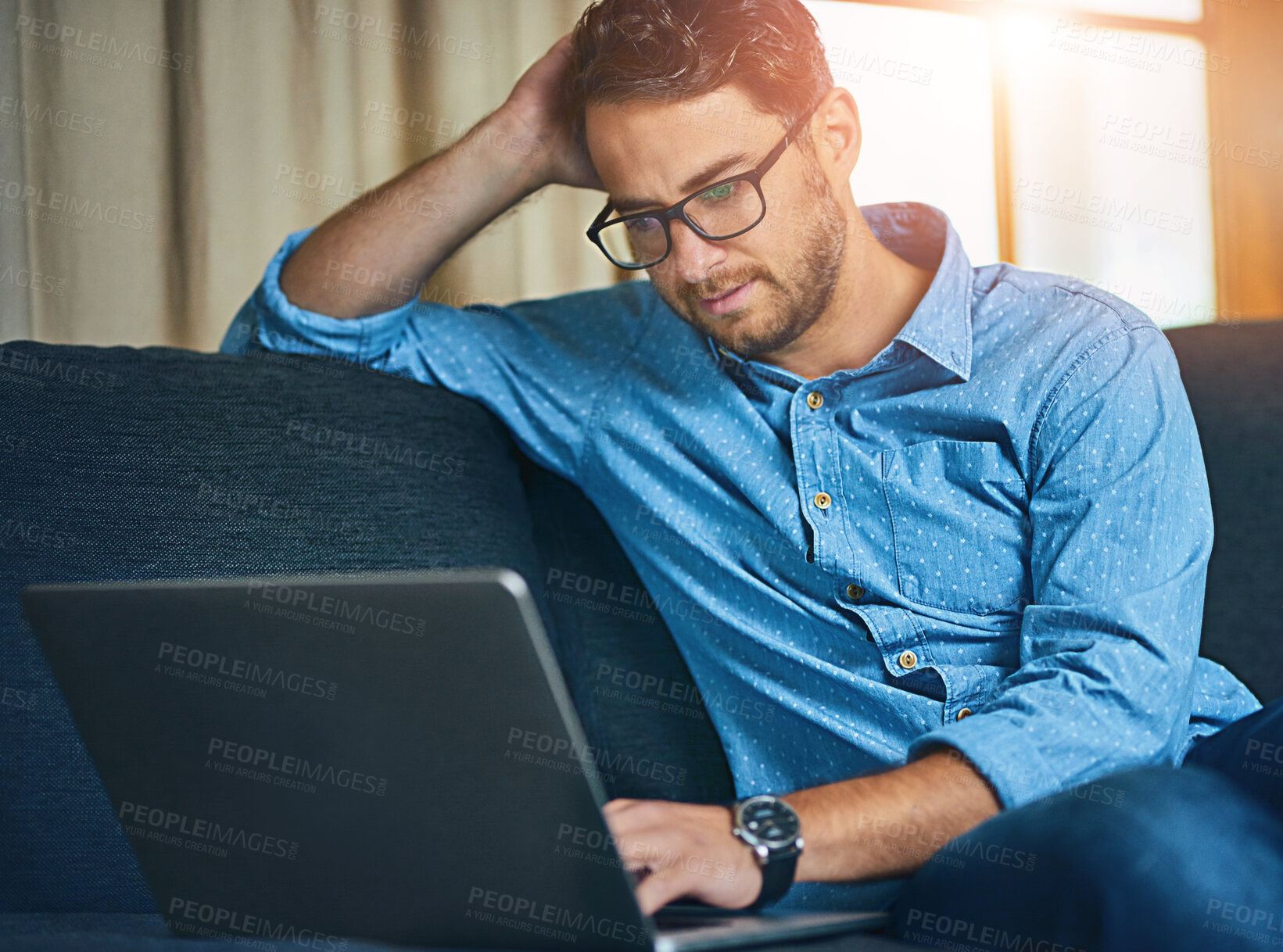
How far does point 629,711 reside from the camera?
3.79 feet

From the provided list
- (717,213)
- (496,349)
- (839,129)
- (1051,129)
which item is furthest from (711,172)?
(1051,129)

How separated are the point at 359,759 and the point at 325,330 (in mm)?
786

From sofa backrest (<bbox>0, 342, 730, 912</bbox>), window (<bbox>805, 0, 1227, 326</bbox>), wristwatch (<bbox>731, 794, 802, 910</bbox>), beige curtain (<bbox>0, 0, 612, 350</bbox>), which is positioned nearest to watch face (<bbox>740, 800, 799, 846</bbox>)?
wristwatch (<bbox>731, 794, 802, 910</bbox>)

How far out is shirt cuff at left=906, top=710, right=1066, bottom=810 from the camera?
0.75m

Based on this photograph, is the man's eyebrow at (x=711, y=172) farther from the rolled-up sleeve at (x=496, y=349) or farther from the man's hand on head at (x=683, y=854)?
the man's hand on head at (x=683, y=854)

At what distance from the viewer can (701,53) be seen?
1.04m

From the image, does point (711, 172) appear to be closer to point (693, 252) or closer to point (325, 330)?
point (693, 252)

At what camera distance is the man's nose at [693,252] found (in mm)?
1055

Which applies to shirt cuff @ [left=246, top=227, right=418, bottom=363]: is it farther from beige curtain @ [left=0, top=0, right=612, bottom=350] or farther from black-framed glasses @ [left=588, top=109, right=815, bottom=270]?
beige curtain @ [left=0, top=0, right=612, bottom=350]

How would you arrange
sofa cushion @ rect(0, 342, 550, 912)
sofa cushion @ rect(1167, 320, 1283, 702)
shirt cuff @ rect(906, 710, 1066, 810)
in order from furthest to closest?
sofa cushion @ rect(1167, 320, 1283, 702) → sofa cushion @ rect(0, 342, 550, 912) → shirt cuff @ rect(906, 710, 1066, 810)

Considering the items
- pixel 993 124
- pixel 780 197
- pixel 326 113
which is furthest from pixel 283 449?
pixel 993 124

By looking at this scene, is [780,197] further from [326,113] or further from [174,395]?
[326,113]

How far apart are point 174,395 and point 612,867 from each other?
800 millimetres

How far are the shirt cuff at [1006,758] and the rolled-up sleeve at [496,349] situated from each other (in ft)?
1.96
